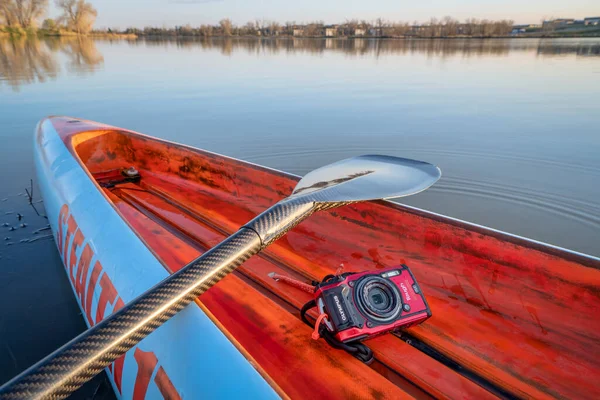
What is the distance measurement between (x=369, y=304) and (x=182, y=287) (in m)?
0.81

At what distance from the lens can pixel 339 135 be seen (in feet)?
19.5

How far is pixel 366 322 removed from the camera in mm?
1516

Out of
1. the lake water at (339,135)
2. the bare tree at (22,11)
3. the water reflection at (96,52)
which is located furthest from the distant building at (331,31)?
the lake water at (339,135)

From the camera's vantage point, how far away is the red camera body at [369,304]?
150 centimetres

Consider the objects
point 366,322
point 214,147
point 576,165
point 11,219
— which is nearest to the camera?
point 366,322

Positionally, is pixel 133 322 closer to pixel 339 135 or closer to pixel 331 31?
pixel 339 135

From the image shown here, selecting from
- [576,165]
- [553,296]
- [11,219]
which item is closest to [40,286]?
[11,219]

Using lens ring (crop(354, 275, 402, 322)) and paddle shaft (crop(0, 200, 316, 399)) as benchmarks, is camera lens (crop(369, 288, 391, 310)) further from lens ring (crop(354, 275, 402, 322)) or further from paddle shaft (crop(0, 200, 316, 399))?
paddle shaft (crop(0, 200, 316, 399))

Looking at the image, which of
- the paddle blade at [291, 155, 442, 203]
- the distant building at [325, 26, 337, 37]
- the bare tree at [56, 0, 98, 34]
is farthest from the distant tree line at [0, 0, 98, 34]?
the paddle blade at [291, 155, 442, 203]

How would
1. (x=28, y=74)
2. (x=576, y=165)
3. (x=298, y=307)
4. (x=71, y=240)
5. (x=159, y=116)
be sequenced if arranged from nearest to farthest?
(x=298, y=307)
(x=71, y=240)
(x=576, y=165)
(x=159, y=116)
(x=28, y=74)

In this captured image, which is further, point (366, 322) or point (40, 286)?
point (40, 286)

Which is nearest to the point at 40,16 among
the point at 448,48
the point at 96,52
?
the point at 96,52

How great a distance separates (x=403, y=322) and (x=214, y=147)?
4598 millimetres

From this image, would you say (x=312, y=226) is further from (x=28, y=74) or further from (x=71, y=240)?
Answer: (x=28, y=74)
